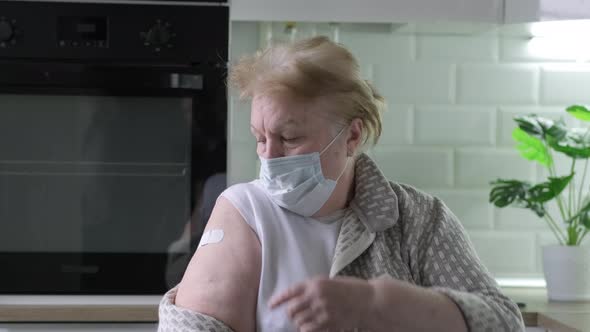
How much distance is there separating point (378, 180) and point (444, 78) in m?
1.32

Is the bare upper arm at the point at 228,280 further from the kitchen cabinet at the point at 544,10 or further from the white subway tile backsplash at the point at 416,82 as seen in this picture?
the white subway tile backsplash at the point at 416,82

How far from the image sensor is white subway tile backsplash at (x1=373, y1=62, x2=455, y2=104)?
286 cm

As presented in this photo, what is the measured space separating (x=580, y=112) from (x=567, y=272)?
413mm

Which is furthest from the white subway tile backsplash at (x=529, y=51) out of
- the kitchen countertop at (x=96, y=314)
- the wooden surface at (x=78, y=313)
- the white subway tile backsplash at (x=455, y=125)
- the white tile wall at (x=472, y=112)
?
the wooden surface at (x=78, y=313)

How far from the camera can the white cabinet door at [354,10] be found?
2.47m

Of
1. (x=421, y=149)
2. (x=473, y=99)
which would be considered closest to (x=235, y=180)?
(x=421, y=149)

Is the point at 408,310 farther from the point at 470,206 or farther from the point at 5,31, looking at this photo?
the point at 470,206

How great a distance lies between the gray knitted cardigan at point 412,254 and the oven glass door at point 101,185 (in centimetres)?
76

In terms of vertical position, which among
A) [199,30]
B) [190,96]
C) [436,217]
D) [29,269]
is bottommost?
[29,269]

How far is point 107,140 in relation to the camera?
230 centimetres

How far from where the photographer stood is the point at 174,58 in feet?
7.50

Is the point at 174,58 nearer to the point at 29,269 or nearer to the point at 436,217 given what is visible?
the point at 29,269

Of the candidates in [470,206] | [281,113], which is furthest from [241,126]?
[281,113]

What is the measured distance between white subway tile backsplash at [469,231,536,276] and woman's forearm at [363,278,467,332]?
4.89 ft
